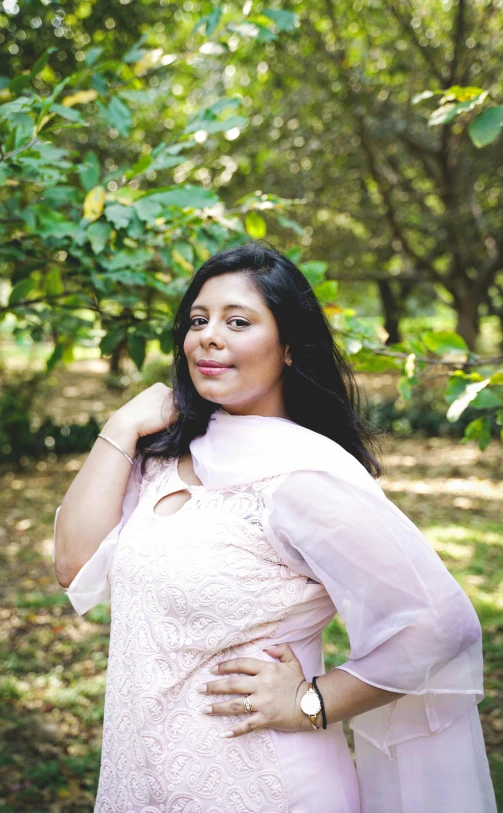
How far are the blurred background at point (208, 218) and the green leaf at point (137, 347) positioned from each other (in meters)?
0.01

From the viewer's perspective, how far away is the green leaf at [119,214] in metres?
2.10

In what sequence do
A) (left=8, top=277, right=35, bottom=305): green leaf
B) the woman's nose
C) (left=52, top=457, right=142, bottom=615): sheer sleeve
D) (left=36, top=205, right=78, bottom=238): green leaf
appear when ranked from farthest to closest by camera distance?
1. (left=8, top=277, right=35, bottom=305): green leaf
2. (left=36, top=205, right=78, bottom=238): green leaf
3. (left=52, top=457, right=142, bottom=615): sheer sleeve
4. the woman's nose

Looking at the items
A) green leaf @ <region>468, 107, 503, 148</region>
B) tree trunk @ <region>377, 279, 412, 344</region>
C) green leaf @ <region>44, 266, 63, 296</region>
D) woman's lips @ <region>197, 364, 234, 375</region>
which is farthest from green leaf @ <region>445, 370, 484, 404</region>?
tree trunk @ <region>377, 279, 412, 344</region>

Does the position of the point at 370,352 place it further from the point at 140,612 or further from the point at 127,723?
the point at 127,723

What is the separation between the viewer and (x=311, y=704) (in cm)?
152

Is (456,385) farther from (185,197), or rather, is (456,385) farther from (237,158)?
(237,158)

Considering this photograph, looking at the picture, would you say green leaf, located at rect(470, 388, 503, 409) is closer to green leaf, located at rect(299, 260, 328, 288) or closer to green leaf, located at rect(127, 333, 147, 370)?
green leaf, located at rect(299, 260, 328, 288)

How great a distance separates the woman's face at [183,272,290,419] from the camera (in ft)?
5.33

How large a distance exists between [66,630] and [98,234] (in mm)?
3591

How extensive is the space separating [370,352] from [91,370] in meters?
18.3

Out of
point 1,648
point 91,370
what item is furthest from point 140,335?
point 91,370

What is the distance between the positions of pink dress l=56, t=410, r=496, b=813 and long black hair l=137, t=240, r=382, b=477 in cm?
17

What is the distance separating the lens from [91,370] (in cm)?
1994


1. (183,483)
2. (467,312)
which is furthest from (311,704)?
(467,312)
